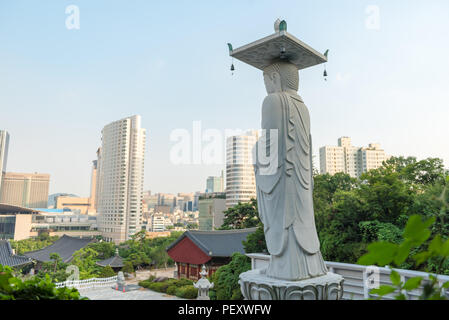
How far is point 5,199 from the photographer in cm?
5250

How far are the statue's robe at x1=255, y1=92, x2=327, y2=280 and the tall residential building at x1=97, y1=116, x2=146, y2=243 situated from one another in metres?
29.7

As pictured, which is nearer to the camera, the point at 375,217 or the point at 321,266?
the point at 321,266

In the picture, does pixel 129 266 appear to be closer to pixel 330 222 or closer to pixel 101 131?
pixel 330 222

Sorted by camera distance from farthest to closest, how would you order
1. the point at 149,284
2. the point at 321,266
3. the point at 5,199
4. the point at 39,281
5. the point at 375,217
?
the point at 5,199 < the point at 149,284 < the point at 375,217 < the point at 321,266 < the point at 39,281

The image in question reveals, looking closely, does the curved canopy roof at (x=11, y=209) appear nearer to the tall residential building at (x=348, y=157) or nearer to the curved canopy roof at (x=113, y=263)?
the curved canopy roof at (x=113, y=263)

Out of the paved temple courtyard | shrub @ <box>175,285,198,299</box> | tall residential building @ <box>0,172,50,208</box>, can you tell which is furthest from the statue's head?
tall residential building @ <box>0,172,50,208</box>

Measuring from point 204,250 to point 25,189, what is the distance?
52765 mm

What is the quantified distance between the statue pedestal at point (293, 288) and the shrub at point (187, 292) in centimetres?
822

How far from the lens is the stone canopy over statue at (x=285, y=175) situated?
12.0ft

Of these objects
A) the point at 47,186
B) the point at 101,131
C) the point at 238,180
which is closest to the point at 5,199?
the point at 47,186

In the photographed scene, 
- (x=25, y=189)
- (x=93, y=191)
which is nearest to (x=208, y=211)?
(x=25, y=189)

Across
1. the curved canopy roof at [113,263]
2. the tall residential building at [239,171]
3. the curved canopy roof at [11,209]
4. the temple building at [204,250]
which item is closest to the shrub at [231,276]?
the temple building at [204,250]

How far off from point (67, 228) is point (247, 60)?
129ft

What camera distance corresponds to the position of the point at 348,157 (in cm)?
4038
